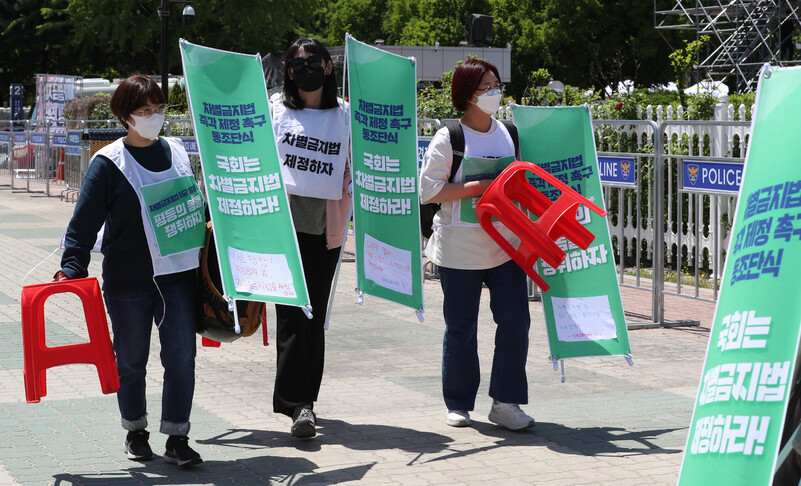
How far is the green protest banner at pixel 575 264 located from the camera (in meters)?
5.84

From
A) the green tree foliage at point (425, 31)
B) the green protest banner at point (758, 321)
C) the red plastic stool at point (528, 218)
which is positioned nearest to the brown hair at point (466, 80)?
the red plastic stool at point (528, 218)

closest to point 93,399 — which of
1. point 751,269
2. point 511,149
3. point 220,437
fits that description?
point 220,437

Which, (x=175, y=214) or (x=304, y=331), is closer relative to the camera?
(x=175, y=214)

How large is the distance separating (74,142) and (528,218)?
19393 mm

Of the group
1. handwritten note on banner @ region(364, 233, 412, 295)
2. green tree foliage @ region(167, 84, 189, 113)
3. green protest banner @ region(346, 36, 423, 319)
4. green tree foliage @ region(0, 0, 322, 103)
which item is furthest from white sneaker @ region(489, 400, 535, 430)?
green tree foliage @ region(0, 0, 322, 103)

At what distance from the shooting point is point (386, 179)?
218 inches

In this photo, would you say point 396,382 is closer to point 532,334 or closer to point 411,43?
point 532,334

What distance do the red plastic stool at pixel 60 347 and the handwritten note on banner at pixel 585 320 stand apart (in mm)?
2380

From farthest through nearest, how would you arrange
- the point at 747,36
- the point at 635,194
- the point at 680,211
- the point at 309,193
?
the point at 747,36 → the point at 635,194 → the point at 680,211 → the point at 309,193

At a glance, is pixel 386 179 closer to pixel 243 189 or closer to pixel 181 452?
pixel 243 189

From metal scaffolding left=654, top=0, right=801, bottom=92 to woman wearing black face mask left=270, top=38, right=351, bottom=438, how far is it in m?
25.7

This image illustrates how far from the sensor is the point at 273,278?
16.6 ft

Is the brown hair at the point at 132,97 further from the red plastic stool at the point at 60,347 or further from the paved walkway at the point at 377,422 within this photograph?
the paved walkway at the point at 377,422

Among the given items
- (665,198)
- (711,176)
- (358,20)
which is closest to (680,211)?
(711,176)
